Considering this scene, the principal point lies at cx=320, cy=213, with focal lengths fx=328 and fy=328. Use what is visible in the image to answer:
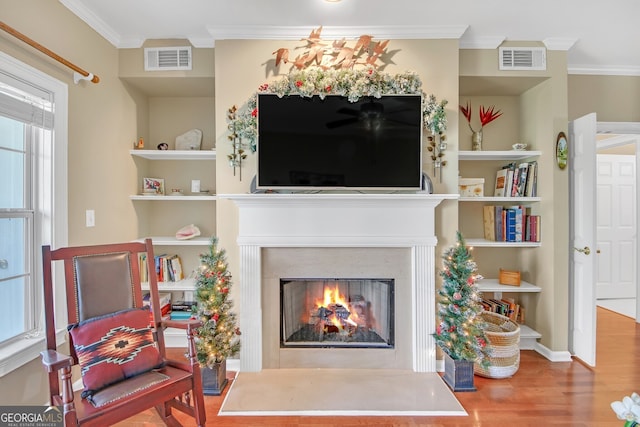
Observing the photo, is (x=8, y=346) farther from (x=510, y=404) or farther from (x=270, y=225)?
(x=510, y=404)

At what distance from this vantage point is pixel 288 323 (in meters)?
2.71

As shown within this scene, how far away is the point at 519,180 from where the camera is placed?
3.05 meters

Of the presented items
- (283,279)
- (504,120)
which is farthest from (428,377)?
(504,120)

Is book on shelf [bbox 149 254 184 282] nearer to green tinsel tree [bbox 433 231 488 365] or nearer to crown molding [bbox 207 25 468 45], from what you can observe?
crown molding [bbox 207 25 468 45]

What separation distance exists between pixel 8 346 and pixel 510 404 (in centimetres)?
312

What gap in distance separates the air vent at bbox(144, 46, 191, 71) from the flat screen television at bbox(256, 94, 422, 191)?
2.94 feet

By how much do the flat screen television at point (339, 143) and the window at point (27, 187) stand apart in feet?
4.35

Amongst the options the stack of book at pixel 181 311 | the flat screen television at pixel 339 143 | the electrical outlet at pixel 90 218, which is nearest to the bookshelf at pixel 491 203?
the flat screen television at pixel 339 143

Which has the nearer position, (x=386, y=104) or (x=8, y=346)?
(x=8, y=346)

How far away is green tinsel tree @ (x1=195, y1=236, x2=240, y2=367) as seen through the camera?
2295 mm

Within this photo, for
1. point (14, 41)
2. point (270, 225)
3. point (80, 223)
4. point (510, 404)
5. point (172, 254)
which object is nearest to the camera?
point (14, 41)

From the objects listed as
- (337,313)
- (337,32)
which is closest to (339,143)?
(337,32)

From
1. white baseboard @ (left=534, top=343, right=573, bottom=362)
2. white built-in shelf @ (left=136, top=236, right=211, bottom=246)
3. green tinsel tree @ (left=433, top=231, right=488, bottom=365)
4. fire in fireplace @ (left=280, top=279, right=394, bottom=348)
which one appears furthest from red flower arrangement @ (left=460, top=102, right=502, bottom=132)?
white built-in shelf @ (left=136, top=236, right=211, bottom=246)

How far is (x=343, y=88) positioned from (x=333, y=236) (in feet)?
3.72
